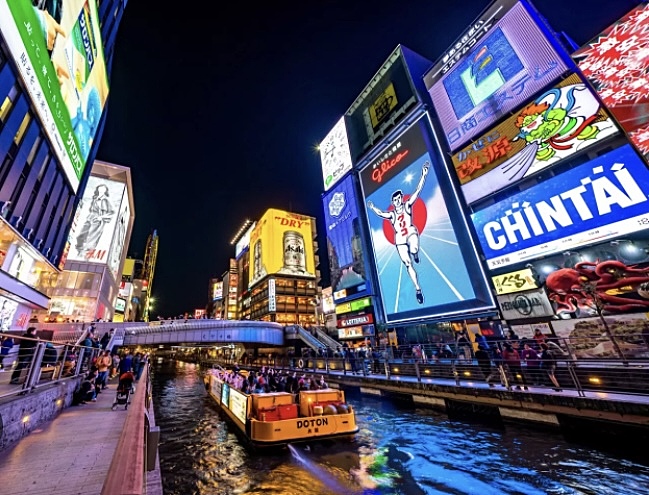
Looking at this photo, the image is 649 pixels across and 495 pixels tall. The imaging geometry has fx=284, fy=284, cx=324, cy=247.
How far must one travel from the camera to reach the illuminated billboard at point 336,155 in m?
48.3

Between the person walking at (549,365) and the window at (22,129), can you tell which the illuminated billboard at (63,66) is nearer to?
the window at (22,129)

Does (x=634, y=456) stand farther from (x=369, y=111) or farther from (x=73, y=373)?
(x=369, y=111)

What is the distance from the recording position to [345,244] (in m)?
44.8

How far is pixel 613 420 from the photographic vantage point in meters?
8.91

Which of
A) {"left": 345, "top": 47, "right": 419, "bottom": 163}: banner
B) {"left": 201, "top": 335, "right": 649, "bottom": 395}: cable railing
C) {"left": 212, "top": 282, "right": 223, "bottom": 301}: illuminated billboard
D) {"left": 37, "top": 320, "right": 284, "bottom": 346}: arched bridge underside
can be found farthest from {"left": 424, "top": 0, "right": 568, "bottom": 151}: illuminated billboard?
{"left": 212, "top": 282, "right": 223, "bottom": 301}: illuminated billboard

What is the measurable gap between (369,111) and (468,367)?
43.5m

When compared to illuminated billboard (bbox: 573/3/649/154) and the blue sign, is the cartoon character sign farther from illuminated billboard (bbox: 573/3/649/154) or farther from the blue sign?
the blue sign

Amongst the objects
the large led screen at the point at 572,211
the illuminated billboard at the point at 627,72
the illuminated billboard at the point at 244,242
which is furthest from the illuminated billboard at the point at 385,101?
the illuminated billboard at the point at 244,242

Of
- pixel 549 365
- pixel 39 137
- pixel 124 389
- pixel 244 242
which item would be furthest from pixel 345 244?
pixel 244 242

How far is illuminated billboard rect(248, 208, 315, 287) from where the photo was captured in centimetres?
8694

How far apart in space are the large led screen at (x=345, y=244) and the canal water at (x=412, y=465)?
1182 inches

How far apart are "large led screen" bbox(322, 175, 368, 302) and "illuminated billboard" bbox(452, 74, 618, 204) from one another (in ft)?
60.6

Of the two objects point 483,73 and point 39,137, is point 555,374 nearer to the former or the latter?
point 483,73

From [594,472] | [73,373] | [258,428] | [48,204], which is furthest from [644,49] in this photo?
[48,204]
